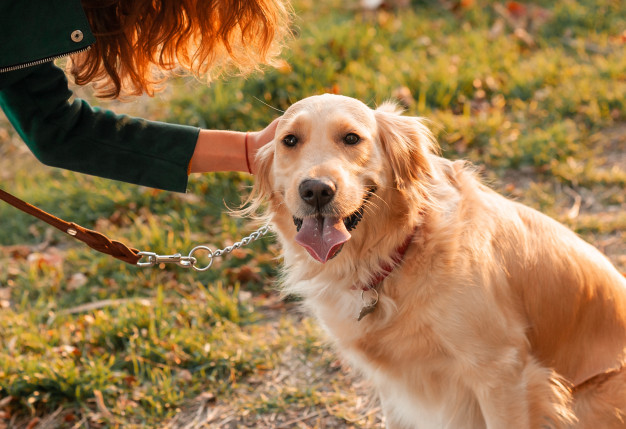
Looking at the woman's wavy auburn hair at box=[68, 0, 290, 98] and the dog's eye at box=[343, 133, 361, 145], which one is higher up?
the woman's wavy auburn hair at box=[68, 0, 290, 98]

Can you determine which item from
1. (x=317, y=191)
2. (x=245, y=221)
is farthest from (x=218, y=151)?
(x=245, y=221)

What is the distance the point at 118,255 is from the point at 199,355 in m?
0.94

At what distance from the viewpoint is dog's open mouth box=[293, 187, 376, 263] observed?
2.21 meters

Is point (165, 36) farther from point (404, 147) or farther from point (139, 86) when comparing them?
point (404, 147)

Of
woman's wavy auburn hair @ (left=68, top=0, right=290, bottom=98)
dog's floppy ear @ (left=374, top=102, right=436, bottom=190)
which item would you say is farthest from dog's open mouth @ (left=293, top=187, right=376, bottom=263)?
woman's wavy auburn hair @ (left=68, top=0, right=290, bottom=98)

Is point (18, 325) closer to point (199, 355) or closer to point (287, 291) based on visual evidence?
point (199, 355)

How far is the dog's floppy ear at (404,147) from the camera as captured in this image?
238 centimetres

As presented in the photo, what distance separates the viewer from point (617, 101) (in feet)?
16.6

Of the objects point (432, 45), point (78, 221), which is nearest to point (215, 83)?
point (78, 221)

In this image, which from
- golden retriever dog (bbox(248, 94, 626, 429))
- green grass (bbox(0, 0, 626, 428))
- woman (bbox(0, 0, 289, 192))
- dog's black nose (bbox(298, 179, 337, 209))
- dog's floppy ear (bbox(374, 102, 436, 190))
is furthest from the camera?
green grass (bbox(0, 0, 626, 428))

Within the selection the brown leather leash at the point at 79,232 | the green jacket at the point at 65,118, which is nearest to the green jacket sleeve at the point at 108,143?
the green jacket at the point at 65,118

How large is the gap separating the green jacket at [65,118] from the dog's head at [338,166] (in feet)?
1.48

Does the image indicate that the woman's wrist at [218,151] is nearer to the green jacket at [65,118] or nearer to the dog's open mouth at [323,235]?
the green jacket at [65,118]

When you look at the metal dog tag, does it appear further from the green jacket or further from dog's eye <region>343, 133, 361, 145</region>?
the green jacket
